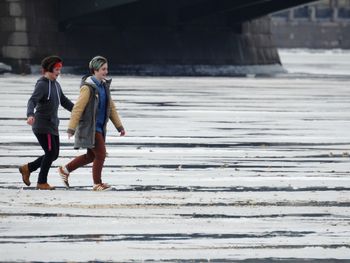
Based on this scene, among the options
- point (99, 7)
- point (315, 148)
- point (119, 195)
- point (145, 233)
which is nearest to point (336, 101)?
point (315, 148)

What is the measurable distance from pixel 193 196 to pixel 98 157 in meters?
1.18

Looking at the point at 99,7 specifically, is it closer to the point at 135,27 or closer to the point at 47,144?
the point at 135,27

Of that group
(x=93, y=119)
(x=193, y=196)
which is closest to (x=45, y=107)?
(x=93, y=119)

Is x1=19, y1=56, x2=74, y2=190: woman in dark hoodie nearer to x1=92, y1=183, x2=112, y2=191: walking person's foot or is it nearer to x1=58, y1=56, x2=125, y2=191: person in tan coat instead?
x1=58, y1=56, x2=125, y2=191: person in tan coat

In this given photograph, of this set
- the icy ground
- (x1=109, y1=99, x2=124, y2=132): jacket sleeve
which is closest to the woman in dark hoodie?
the icy ground

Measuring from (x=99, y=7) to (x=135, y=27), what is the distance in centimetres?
609

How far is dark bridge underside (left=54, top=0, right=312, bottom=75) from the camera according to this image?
49469 millimetres

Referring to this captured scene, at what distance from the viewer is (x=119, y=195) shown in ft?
39.2

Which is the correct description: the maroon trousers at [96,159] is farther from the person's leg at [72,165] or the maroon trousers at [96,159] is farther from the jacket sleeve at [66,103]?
the jacket sleeve at [66,103]

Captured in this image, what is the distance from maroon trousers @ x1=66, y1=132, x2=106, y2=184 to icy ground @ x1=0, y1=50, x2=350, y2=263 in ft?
0.67

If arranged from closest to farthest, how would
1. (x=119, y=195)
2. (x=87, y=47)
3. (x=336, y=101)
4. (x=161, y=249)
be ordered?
A: (x=161, y=249) < (x=119, y=195) < (x=336, y=101) < (x=87, y=47)

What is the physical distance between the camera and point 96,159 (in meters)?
12.6

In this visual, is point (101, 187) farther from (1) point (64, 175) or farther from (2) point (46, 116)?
(2) point (46, 116)

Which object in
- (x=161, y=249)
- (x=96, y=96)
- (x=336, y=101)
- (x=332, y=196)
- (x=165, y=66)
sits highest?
(x=165, y=66)
